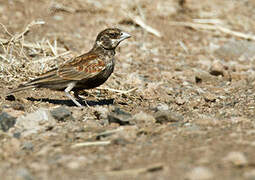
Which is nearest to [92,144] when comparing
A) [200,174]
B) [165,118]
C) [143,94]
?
[165,118]

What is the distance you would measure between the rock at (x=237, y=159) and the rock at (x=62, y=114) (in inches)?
94.1

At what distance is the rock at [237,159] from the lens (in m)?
3.69

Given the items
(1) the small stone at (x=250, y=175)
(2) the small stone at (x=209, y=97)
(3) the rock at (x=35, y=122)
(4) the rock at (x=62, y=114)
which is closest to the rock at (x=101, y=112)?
(4) the rock at (x=62, y=114)

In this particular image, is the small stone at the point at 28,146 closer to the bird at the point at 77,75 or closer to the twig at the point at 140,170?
the twig at the point at 140,170

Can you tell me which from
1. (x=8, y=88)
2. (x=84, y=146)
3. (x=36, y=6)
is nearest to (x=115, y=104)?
(x=8, y=88)

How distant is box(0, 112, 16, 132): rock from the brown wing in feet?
4.38

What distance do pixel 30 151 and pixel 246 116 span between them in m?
2.70

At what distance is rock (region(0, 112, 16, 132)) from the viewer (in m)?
5.25

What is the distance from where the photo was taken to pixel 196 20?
11750 millimetres

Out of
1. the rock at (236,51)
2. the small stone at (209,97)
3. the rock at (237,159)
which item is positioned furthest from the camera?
the rock at (236,51)

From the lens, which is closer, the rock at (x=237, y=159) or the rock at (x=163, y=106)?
the rock at (x=237, y=159)

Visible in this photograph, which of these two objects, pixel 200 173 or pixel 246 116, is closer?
pixel 200 173

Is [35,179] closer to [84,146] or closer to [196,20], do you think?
[84,146]

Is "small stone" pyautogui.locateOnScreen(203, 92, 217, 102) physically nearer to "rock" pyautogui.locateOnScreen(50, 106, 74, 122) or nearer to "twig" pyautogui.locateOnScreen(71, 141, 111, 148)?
"rock" pyautogui.locateOnScreen(50, 106, 74, 122)
